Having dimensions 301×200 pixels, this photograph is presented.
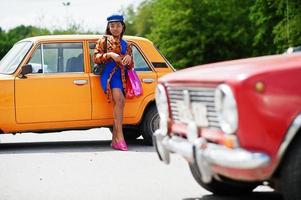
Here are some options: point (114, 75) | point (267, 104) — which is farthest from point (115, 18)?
point (267, 104)

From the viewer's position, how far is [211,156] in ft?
16.0

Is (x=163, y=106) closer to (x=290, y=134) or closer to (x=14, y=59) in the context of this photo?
(x=290, y=134)

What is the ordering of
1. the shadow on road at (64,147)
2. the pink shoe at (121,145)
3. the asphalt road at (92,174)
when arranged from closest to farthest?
1. the asphalt road at (92,174)
2. the pink shoe at (121,145)
3. the shadow on road at (64,147)

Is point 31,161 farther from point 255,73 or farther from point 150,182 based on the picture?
point 255,73

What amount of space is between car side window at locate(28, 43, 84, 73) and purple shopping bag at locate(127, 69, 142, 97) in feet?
2.32

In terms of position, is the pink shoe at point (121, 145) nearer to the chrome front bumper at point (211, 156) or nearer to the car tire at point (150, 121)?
the car tire at point (150, 121)

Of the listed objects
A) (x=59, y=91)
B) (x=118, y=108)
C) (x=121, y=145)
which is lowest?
(x=121, y=145)

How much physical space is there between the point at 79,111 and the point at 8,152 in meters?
1.16

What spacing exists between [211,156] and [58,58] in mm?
5729

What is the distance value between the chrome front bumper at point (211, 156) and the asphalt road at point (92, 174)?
1.07 metres

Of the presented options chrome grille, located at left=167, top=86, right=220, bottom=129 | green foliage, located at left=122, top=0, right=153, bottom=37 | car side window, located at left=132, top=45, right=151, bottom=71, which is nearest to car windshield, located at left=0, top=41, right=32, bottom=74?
car side window, located at left=132, top=45, right=151, bottom=71

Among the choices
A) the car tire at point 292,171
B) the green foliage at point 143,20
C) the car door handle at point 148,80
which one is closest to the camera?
the car tire at point 292,171

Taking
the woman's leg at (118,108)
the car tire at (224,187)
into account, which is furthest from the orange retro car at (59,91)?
the car tire at (224,187)

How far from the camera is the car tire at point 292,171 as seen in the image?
189 inches
